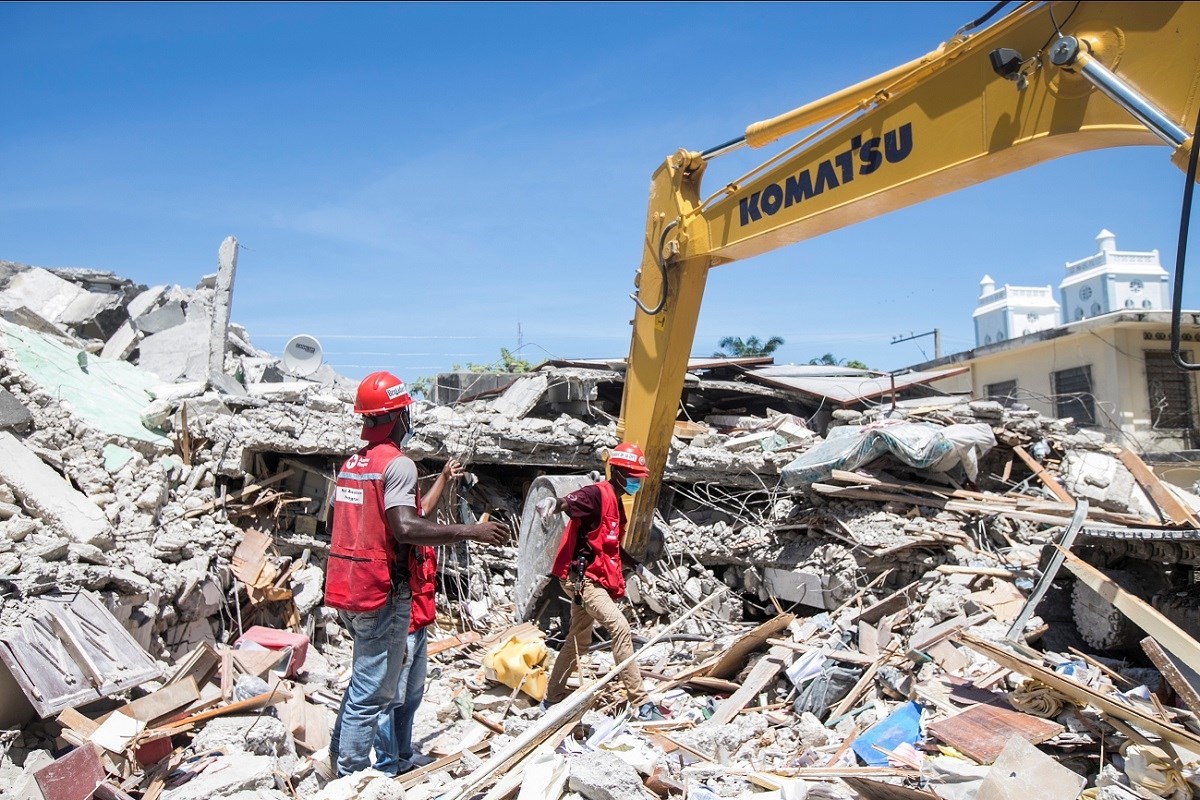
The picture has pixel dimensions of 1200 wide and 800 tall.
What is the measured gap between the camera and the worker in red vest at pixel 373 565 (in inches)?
143

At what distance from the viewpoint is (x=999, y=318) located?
86.9ft

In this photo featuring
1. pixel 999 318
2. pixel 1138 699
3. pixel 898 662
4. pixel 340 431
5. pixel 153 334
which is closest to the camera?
pixel 1138 699

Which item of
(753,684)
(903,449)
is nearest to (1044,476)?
(903,449)

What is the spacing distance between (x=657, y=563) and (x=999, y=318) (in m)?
22.3

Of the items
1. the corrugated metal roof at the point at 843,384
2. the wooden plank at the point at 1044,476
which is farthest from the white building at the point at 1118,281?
the wooden plank at the point at 1044,476

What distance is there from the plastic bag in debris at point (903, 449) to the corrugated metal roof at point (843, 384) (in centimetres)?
272

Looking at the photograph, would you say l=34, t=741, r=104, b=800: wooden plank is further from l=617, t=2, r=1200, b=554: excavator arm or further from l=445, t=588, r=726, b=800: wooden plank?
l=617, t=2, r=1200, b=554: excavator arm

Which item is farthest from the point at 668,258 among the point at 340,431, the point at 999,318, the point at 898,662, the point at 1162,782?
the point at 999,318

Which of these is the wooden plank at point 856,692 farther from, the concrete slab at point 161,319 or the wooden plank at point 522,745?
the concrete slab at point 161,319

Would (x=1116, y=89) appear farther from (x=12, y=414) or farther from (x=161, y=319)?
(x=161, y=319)

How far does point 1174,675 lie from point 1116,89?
2378mm

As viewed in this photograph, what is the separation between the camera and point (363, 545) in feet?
12.1

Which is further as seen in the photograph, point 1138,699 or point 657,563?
point 657,563

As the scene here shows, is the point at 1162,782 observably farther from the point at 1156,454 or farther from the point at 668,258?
the point at 1156,454
